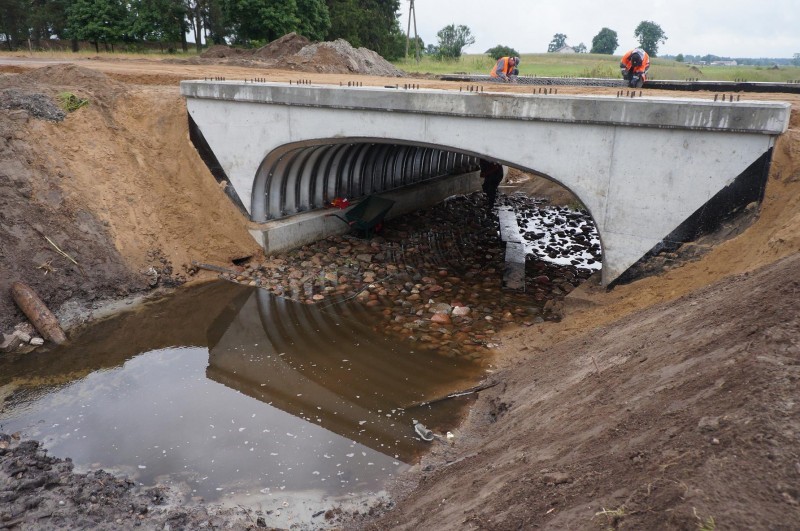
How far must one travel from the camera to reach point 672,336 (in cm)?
618

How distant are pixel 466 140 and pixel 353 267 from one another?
180 inches

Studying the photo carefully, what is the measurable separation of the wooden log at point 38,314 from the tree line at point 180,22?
25.3 metres

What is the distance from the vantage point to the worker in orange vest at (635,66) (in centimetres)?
1423

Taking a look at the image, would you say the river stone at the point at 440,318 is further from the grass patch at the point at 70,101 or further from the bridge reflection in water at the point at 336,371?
the grass patch at the point at 70,101

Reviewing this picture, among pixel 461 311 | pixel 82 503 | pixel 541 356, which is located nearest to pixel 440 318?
pixel 461 311

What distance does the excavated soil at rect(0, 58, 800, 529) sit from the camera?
3.57 meters

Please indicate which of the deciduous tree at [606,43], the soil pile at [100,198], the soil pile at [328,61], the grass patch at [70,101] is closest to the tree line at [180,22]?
the soil pile at [328,61]

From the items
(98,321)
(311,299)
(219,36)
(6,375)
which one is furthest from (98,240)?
(219,36)

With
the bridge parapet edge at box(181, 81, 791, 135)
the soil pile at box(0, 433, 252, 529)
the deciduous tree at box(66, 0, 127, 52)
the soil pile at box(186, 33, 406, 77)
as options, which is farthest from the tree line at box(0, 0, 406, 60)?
the soil pile at box(0, 433, 252, 529)

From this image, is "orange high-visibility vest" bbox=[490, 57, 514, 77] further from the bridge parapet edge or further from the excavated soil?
the bridge parapet edge

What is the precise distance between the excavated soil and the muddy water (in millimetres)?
457

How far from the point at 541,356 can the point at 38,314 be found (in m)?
8.65

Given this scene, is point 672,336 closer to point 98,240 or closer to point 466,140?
point 466,140

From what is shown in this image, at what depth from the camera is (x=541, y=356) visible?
8.61m
